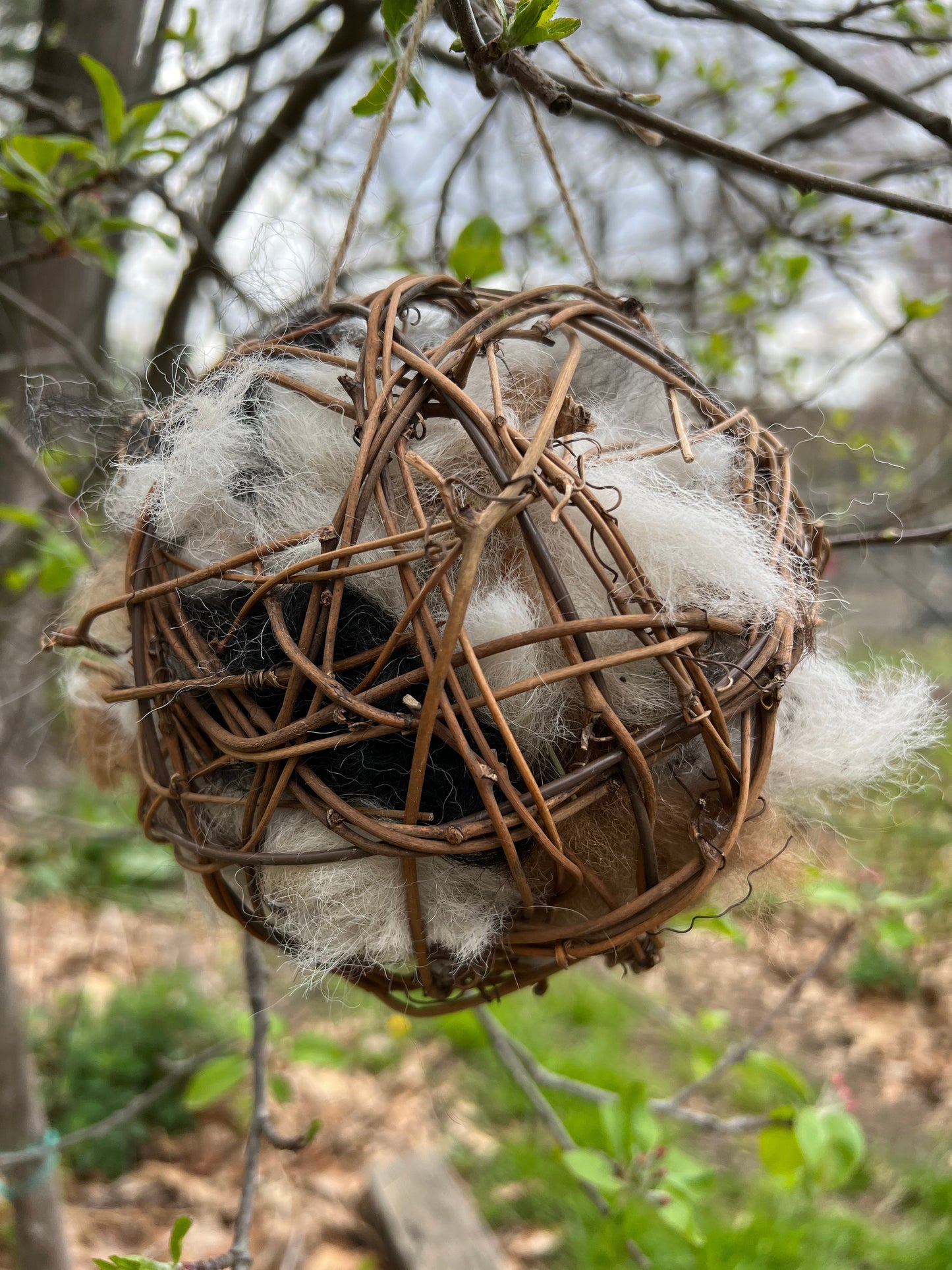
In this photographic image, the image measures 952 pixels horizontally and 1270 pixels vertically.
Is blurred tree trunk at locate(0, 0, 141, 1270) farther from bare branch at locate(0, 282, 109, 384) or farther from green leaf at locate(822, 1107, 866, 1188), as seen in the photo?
green leaf at locate(822, 1107, 866, 1188)

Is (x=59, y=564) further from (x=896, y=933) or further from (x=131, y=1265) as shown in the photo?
(x=896, y=933)

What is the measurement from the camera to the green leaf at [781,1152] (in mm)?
833

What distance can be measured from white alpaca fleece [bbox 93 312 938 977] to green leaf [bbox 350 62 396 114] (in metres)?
0.16

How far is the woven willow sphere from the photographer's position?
40cm

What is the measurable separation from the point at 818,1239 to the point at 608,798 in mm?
1579

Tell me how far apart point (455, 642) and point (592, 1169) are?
59cm

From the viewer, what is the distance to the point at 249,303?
2.15 feet

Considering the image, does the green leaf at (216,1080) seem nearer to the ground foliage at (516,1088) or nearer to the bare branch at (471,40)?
the ground foliage at (516,1088)

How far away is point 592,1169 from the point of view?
75 cm

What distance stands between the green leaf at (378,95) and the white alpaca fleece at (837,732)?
16.1 inches

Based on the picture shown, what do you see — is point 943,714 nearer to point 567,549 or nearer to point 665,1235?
point 567,549

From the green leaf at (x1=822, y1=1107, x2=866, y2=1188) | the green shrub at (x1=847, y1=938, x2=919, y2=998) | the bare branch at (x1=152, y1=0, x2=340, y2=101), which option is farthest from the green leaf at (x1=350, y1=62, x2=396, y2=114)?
the green shrub at (x1=847, y1=938, x2=919, y2=998)

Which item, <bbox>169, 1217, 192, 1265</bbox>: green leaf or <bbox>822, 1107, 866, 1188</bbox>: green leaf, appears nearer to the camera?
<bbox>169, 1217, 192, 1265</bbox>: green leaf

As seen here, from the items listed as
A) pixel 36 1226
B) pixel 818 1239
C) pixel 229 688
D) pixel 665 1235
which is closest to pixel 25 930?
pixel 36 1226
